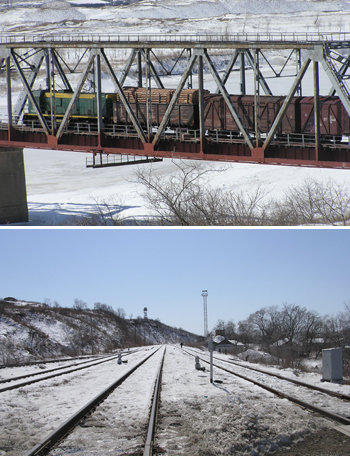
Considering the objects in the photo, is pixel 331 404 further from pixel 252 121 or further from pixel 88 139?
pixel 88 139

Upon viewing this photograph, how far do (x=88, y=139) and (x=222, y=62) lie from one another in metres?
92.0

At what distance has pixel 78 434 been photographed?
1439 centimetres

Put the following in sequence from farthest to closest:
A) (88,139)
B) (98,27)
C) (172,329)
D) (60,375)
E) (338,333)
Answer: (172,329) < (98,27) < (338,333) < (88,139) < (60,375)

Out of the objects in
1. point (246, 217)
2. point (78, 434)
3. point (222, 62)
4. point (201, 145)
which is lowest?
point (78, 434)

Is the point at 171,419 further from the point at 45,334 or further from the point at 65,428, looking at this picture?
the point at 45,334

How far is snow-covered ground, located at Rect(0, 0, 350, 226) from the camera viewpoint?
2078 inches

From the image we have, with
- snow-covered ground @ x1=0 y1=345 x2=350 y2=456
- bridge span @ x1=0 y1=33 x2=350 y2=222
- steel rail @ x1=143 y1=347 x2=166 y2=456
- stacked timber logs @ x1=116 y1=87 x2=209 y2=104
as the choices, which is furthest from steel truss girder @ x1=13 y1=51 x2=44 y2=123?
steel rail @ x1=143 y1=347 x2=166 y2=456

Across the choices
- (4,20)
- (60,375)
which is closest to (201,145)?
(60,375)

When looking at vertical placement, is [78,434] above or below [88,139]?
below

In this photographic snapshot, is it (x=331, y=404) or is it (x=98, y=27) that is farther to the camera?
(x=98, y=27)

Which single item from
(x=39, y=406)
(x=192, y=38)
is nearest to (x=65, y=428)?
(x=39, y=406)

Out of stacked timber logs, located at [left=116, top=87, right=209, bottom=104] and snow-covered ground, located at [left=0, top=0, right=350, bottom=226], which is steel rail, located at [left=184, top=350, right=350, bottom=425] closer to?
stacked timber logs, located at [left=116, top=87, right=209, bottom=104]

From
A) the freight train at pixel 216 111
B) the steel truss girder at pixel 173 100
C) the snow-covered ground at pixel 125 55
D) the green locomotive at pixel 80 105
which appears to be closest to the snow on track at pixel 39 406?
the steel truss girder at pixel 173 100

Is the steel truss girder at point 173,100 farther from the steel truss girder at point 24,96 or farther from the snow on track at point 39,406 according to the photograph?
the snow on track at point 39,406
